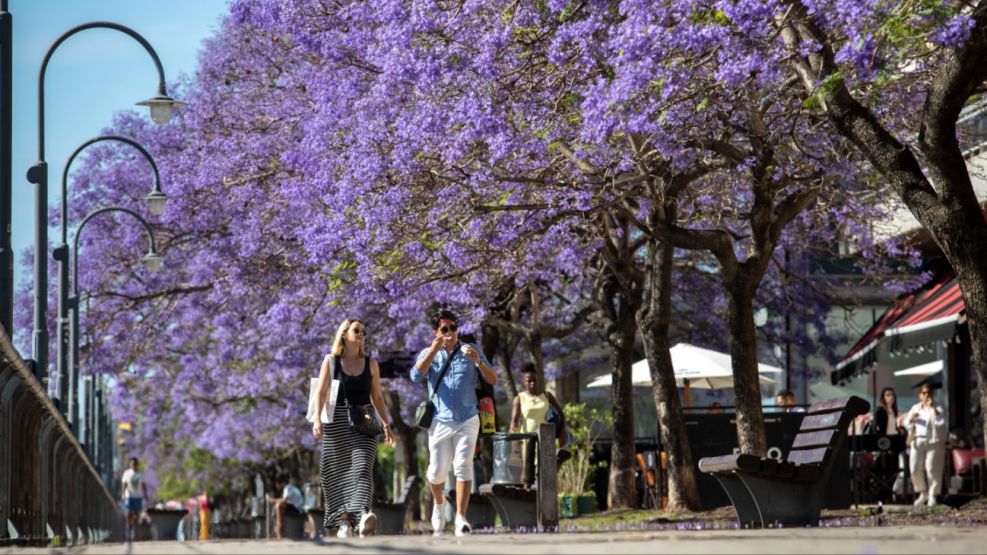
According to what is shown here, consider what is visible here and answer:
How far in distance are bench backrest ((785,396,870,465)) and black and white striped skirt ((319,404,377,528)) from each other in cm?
342

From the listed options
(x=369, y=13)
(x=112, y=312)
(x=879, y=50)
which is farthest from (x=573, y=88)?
Result: (x=112, y=312)

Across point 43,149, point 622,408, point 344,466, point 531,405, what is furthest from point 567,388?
point 344,466

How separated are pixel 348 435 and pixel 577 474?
14.2 metres

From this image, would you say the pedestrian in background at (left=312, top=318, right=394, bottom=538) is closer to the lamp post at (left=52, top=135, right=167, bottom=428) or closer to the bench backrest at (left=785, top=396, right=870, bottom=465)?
the bench backrest at (left=785, top=396, right=870, bottom=465)

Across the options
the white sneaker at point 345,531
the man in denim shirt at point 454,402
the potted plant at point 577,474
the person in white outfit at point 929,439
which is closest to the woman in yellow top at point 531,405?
the man in denim shirt at point 454,402

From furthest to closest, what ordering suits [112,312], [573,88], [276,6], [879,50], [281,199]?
[112,312]
[281,199]
[276,6]
[573,88]
[879,50]

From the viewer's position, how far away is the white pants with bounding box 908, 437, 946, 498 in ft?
72.2

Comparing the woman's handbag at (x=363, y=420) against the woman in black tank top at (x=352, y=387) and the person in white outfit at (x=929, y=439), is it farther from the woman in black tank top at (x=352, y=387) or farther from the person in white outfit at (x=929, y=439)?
the person in white outfit at (x=929, y=439)

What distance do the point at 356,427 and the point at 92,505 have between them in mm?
15162

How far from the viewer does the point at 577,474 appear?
1104 inches

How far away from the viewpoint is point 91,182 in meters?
37.6

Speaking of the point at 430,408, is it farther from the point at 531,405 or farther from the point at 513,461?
the point at 531,405

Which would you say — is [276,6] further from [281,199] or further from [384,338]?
[384,338]

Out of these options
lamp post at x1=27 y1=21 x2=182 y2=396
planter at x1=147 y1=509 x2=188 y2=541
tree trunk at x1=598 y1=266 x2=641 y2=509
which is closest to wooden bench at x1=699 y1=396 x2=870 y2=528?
lamp post at x1=27 y1=21 x2=182 y2=396
